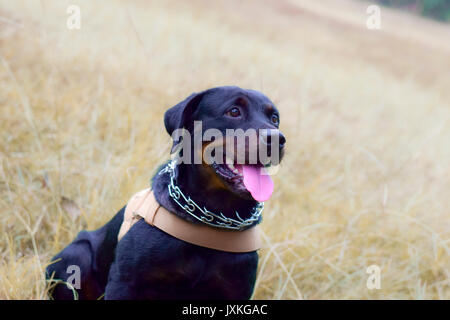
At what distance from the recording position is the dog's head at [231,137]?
1861 millimetres

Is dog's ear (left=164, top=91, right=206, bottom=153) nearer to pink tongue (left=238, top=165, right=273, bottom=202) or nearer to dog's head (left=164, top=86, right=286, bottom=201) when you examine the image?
dog's head (left=164, top=86, right=286, bottom=201)

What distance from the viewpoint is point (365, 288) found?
2.83m

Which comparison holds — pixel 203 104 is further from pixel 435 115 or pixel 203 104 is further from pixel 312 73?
pixel 435 115

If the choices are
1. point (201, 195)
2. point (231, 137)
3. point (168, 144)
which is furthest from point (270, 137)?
point (168, 144)

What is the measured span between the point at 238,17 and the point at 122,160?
7.25m

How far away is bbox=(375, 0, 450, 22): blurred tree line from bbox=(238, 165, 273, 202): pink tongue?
17.7 m

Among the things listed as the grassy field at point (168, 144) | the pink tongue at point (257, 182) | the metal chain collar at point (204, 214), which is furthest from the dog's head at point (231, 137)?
the grassy field at point (168, 144)

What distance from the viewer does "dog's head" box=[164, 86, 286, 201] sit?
1861mm

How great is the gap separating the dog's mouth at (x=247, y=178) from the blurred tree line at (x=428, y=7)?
58.1 ft

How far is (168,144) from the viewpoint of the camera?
3371 mm

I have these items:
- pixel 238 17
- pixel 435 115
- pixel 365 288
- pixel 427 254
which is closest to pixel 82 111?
pixel 365 288

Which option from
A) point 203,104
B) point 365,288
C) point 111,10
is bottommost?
point 365,288

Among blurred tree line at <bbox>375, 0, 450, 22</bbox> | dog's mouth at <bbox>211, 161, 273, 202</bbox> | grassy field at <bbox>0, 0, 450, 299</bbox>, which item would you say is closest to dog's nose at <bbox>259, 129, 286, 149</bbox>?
dog's mouth at <bbox>211, 161, 273, 202</bbox>

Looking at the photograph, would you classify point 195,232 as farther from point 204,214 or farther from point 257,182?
point 257,182
